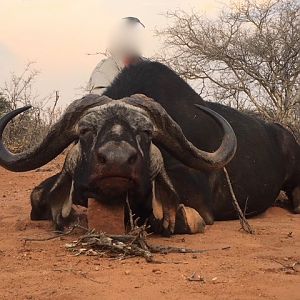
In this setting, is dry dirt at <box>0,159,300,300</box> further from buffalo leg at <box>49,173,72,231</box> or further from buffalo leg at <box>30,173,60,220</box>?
buffalo leg at <box>30,173,60,220</box>

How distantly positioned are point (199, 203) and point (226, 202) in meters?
0.72

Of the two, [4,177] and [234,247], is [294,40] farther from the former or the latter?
A: [234,247]

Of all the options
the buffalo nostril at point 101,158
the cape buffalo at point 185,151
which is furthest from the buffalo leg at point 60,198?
the buffalo nostril at point 101,158

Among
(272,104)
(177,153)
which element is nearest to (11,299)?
(177,153)

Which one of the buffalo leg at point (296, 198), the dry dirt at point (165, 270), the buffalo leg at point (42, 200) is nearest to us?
the dry dirt at point (165, 270)

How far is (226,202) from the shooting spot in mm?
6383

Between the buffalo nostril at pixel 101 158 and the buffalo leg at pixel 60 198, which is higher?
the buffalo nostril at pixel 101 158

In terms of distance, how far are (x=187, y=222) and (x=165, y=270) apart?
58.5 inches

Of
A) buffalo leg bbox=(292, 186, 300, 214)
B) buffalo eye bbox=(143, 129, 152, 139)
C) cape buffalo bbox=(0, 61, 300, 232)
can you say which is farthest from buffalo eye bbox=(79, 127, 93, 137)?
buffalo leg bbox=(292, 186, 300, 214)

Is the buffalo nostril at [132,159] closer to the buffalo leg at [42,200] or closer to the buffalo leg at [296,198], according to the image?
the buffalo leg at [42,200]

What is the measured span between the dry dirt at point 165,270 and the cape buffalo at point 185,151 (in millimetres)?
494

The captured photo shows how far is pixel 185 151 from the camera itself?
5.33 meters

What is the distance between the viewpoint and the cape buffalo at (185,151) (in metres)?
4.78

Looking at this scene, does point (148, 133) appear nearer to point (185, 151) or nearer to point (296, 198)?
point (185, 151)
